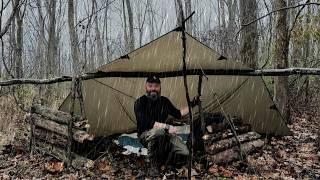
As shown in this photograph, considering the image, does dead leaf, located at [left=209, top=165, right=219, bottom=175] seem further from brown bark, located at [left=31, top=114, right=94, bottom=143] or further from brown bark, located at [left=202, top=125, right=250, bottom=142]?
brown bark, located at [left=31, top=114, right=94, bottom=143]

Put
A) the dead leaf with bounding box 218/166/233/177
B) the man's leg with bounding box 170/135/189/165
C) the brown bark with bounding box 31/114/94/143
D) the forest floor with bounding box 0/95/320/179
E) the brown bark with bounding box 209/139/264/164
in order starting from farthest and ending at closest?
the brown bark with bounding box 31/114/94/143
the brown bark with bounding box 209/139/264/164
the man's leg with bounding box 170/135/189/165
the forest floor with bounding box 0/95/320/179
the dead leaf with bounding box 218/166/233/177

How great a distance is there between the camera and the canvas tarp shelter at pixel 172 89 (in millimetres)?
6945

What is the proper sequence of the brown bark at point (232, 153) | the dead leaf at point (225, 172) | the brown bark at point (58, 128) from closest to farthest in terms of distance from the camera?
1. the dead leaf at point (225, 172)
2. the brown bark at point (232, 153)
3. the brown bark at point (58, 128)

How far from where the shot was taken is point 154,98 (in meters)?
6.67

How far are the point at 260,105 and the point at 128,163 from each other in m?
3.19

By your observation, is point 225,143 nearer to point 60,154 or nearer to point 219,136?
point 219,136

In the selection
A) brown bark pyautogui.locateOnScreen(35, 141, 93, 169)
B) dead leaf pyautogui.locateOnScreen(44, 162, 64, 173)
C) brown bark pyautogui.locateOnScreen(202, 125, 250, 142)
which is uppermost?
brown bark pyautogui.locateOnScreen(202, 125, 250, 142)

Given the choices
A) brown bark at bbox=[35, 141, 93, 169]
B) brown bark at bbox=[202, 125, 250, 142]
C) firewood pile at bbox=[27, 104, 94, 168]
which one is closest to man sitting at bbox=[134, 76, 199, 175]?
brown bark at bbox=[202, 125, 250, 142]

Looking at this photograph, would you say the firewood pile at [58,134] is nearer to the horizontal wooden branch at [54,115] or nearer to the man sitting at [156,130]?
the horizontal wooden branch at [54,115]

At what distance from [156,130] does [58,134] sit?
1993mm

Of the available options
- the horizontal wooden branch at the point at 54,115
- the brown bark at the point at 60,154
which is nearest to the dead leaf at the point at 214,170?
the brown bark at the point at 60,154

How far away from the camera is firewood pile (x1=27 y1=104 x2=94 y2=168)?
6711 millimetres

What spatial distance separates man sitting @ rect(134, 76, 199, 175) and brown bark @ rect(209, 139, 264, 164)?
505 millimetres

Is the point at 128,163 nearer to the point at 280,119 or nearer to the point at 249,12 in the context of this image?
the point at 280,119
